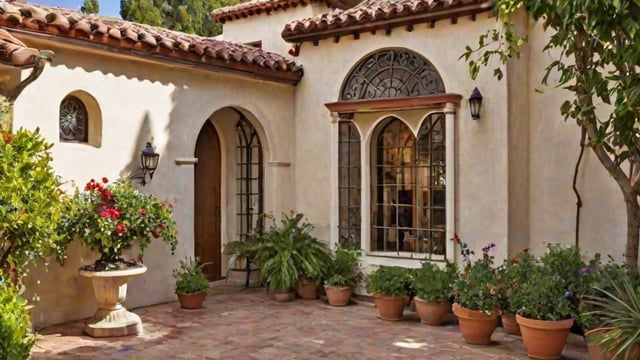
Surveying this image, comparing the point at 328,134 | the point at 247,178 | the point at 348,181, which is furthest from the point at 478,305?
the point at 247,178

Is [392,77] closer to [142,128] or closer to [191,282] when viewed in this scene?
[142,128]

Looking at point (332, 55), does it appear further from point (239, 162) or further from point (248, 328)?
point (248, 328)

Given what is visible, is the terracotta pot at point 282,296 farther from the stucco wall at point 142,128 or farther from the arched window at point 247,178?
the arched window at point 247,178

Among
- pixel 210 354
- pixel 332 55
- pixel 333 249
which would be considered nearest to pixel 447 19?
pixel 332 55

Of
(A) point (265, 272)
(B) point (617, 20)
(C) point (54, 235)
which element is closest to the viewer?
(B) point (617, 20)

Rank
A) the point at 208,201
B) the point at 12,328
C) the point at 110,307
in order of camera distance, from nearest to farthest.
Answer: the point at 12,328
the point at 110,307
the point at 208,201

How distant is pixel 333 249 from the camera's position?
1008cm

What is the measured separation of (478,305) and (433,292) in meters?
0.98

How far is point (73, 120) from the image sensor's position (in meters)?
8.08

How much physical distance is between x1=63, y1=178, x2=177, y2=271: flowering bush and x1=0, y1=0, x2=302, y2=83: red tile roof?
6.44 feet

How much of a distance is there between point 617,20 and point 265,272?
6512mm

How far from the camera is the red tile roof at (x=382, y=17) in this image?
859 centimetres

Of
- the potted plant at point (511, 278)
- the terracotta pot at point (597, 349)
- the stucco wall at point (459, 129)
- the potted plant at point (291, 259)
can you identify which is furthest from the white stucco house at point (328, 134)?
the terracotta pot at point (597, 349)

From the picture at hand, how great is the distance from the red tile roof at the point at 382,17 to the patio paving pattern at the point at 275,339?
4.61m
